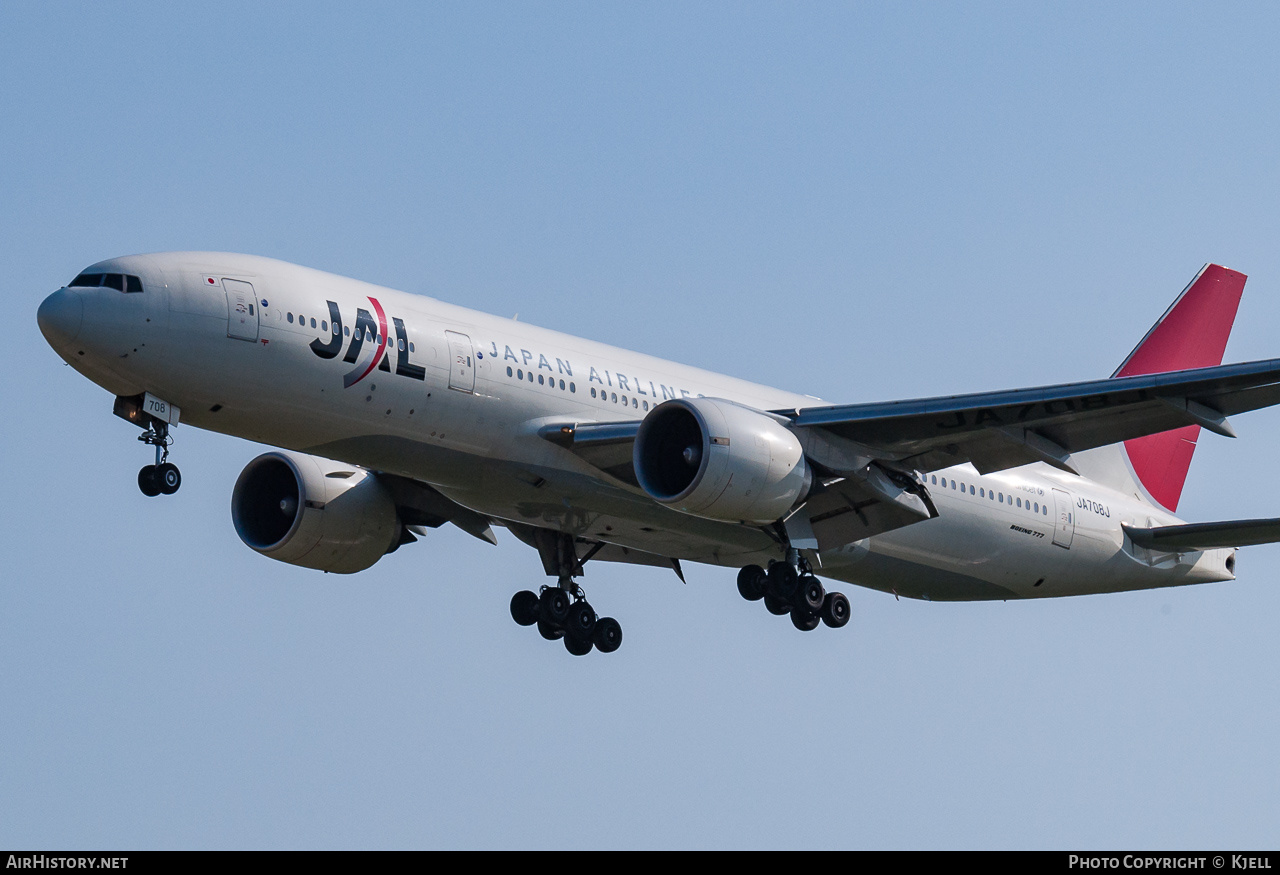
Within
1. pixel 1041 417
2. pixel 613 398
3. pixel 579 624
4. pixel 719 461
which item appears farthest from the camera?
pixel 579 624

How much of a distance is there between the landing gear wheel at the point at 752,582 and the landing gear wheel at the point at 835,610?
1194mm

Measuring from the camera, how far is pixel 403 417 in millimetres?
26797

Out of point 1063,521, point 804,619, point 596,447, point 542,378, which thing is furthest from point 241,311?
point 1063,521

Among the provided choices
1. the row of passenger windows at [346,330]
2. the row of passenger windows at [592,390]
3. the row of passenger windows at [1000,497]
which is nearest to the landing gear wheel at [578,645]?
the row of passenger windows at [592,390]

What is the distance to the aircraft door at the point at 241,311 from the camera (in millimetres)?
25406

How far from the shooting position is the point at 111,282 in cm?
2519

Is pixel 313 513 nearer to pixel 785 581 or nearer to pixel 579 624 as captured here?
pixel 579 624

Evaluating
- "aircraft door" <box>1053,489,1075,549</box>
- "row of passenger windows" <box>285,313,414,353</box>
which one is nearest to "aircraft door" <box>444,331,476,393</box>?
"row of passenger windows" <box>285,313,414,353</box>

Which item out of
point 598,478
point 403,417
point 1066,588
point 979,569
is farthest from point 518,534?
point 1066,588

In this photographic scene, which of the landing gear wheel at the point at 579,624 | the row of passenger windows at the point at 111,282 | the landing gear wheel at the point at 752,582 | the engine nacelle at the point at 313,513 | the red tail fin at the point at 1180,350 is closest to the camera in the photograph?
the row of passenger windows at the point at 111,282

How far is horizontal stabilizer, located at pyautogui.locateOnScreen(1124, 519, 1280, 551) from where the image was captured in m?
31.1

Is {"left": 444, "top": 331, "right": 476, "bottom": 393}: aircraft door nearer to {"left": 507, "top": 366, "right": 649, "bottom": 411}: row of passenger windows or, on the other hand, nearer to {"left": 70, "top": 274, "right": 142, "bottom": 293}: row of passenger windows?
{"left": 507, "top": 366, "right": 649, "bottom": 411}: row of passenger windows

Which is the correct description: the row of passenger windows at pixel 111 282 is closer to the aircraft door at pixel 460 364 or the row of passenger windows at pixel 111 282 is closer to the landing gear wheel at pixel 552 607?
the aircraft door at pixel 460 364

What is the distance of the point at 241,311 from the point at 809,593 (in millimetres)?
11189
